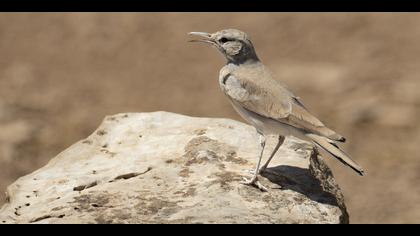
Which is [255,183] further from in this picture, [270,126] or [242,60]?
[242,60]

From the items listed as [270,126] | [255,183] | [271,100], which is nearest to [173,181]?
[255,183]

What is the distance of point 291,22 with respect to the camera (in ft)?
50.6

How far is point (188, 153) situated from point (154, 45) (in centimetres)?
736

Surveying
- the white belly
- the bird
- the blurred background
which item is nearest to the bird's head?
the bird

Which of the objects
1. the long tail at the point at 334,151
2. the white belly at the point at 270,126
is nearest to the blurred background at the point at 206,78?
the white belly at the point at 270,126

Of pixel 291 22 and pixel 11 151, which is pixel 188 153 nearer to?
pixel 11 151

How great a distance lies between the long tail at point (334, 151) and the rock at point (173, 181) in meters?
0.48

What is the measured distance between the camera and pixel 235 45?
7984mm

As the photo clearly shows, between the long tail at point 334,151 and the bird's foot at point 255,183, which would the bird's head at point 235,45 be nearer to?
the long tail at point 334,151

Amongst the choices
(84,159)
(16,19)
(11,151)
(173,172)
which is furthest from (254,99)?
(16,19)

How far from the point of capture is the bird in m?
7.28

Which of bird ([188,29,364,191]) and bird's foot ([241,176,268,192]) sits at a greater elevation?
bird ([188,29,364,191])

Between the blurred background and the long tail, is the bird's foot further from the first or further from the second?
the blurred background

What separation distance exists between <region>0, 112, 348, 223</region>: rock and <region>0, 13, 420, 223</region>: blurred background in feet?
9.47
